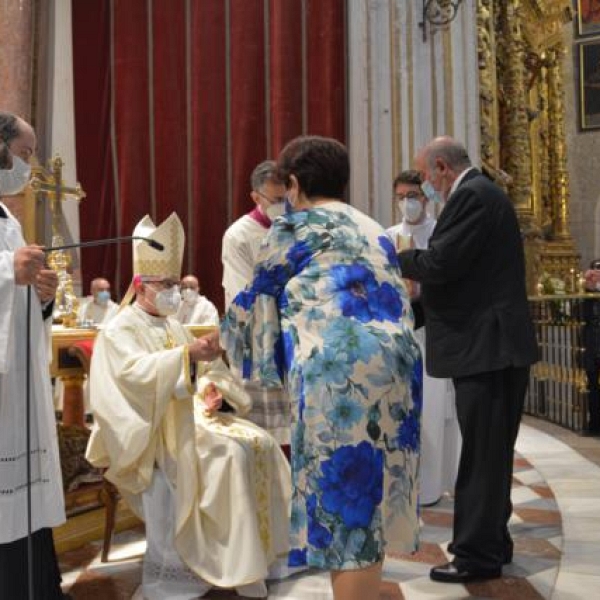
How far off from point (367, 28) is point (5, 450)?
4.51m

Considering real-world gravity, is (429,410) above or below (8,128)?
below

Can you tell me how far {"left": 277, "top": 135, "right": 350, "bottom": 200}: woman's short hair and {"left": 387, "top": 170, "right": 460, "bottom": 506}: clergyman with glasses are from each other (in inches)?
71.3

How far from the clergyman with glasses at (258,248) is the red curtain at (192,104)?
7.85ft

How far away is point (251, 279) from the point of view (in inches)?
145

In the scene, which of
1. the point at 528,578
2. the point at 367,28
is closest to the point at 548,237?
the point at 367,28

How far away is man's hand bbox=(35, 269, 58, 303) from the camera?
236cm

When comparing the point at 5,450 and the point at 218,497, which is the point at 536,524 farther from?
the point at 5,450

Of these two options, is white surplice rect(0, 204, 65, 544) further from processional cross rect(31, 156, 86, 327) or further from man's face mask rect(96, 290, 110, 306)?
man's face mask rect(96, 290, 110, 306)

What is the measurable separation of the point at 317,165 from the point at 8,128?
105cm

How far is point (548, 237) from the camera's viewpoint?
40.5ft

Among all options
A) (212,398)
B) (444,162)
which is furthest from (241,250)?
(444,162)

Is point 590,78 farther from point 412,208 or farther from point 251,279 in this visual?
point 251,279

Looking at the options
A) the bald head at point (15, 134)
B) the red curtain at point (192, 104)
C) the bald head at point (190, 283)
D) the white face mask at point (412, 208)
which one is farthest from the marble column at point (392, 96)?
the bald head at point (15, 134)

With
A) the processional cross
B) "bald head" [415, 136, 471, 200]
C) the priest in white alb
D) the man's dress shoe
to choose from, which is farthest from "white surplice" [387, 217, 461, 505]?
the priest in white alb
